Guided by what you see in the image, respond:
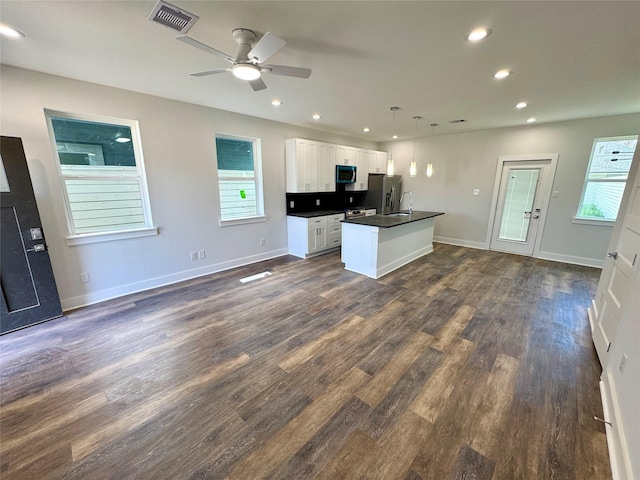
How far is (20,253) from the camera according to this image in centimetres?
260

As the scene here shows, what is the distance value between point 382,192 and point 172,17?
17.5ft

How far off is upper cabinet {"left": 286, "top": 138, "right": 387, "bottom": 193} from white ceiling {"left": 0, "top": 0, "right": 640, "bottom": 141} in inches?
52.8

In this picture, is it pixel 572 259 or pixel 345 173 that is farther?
pixel 345 173

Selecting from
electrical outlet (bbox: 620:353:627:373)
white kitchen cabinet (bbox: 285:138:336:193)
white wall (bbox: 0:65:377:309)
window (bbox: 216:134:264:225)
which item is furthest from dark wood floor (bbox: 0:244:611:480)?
white kitchen cabinet (bbox: 285:138:336:193)

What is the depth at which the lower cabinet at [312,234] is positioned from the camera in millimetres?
4996

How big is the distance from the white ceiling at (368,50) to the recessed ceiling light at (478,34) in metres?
0.05

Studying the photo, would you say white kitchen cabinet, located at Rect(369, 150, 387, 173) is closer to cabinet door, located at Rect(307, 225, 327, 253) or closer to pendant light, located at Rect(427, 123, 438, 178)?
pendant light, located at Rect(427, 123, 438, 178)

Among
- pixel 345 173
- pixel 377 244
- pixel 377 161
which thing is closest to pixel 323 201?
pixel 345 173

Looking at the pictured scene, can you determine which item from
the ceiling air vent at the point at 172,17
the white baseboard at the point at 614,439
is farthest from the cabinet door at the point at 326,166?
the white baseboard at the point at 614,439

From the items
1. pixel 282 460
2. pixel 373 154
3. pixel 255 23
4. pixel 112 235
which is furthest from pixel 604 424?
pixel 373 154

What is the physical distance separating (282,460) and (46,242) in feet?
11.1

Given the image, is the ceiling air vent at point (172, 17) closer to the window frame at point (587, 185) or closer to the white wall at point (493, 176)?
the white wall at point (493, 176)

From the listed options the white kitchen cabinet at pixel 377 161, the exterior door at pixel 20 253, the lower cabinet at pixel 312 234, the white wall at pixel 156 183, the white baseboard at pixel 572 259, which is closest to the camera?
the exterior door at pixel 20 253

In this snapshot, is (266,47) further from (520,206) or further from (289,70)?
(520,206)
